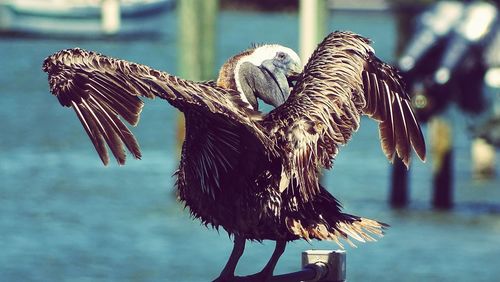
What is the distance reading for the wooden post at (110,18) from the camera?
41.9m

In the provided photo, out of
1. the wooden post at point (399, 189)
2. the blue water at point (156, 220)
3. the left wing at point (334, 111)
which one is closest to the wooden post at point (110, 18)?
the blue water at point (156, 220)

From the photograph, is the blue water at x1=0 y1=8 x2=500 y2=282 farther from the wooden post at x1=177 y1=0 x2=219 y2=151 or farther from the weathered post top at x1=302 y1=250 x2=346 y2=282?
the weathered post top at x1=302 y1=250 x2=346 y2=282

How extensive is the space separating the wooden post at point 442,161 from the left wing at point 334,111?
28.7 ft

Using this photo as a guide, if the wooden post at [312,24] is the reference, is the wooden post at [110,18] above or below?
above

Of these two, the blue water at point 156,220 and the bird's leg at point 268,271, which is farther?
the blue water at point 156,220

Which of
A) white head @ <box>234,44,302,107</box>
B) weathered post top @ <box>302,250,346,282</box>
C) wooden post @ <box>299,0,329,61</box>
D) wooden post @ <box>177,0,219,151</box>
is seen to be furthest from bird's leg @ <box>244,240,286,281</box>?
wooden post @ <box>177,0,219,151</box>

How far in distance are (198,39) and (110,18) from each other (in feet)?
94.3

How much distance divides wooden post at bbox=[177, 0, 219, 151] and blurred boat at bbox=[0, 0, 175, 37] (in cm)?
2756

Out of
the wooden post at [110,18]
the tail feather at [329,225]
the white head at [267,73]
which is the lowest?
the tail feather at [329,225]

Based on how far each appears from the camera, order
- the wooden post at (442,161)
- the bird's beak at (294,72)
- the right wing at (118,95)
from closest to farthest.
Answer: the right wing at (118,95) < the bird's beak at (294,72) < the wooden post at (442,161)

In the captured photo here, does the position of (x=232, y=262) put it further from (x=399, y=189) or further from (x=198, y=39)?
(x=399, y=189)

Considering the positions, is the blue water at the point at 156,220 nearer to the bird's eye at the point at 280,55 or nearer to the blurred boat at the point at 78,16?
the bird's eye at the point at 280,55

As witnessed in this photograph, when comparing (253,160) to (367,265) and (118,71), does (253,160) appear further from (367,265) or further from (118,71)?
(367,265)

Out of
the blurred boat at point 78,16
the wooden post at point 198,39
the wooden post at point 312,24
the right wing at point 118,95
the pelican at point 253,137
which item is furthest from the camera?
the blurred boat at point 78,16
